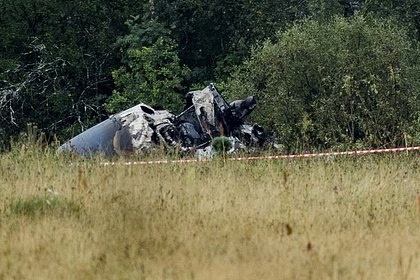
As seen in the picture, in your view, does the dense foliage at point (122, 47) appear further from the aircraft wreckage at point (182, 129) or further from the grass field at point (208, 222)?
the grass field at point (208, 222)

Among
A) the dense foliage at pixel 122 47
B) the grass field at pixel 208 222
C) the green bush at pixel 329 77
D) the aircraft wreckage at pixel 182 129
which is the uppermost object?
the dense foliage at pixel 122 47

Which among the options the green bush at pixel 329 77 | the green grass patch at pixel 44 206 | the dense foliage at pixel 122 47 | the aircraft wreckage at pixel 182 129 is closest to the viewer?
the green grass patch at pixel 44 206

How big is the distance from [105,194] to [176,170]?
1.67 metres

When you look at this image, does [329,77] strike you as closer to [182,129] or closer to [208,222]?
[182,129]

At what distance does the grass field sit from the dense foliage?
63.3 feet

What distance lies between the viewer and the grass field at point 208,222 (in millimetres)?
5059

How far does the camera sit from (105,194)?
6945 millimetres

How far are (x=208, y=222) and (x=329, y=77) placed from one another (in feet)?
40.7

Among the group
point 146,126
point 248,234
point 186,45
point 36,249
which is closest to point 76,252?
point 36,249

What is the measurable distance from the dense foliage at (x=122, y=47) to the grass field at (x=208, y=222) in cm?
1930

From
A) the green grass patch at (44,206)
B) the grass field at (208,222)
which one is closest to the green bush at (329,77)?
the grass field at (208,222)

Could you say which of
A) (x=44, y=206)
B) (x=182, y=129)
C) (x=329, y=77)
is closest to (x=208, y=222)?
(x=44, y=206)

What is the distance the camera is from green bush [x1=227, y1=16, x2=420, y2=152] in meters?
17.2

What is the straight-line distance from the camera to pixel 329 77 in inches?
712
